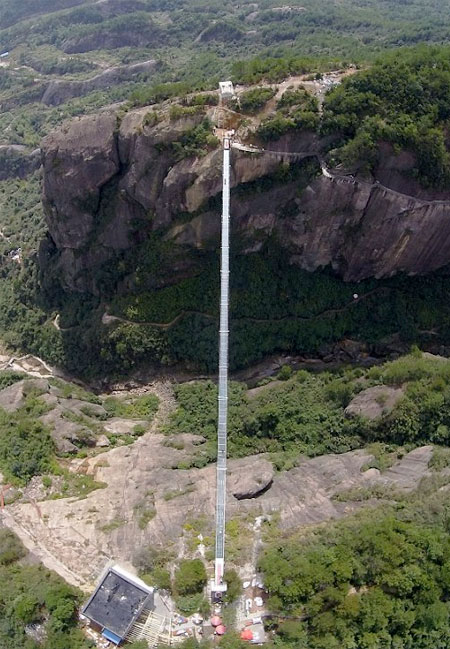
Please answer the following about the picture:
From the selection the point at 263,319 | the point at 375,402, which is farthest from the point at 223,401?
the point at 263,319

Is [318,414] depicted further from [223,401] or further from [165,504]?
[165,504]

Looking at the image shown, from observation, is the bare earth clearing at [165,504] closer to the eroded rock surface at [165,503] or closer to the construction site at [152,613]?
the eroded rock surface at [165,503]

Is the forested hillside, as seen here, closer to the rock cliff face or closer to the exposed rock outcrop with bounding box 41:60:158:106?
the rock cliff face

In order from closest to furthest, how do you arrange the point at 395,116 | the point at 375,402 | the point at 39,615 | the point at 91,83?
the point at 39,615
the point at 375,402
the point at 395,116
the point at 91,83

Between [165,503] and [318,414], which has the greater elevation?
[165,503]

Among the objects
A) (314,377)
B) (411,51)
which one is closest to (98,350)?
(314,377)
